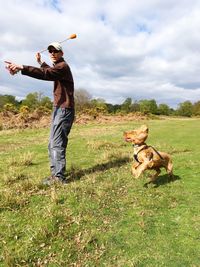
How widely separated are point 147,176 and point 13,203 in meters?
3.09

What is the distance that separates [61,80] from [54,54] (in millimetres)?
517

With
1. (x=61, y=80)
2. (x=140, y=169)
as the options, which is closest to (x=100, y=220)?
(x=140, y=169)

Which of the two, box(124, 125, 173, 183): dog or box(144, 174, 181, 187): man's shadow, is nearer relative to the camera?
box(124, 125, 173, 183): dog

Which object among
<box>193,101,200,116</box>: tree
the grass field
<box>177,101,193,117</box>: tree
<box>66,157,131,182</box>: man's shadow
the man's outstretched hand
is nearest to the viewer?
the grass field

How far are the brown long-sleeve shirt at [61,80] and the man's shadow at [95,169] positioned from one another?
5.03 ft

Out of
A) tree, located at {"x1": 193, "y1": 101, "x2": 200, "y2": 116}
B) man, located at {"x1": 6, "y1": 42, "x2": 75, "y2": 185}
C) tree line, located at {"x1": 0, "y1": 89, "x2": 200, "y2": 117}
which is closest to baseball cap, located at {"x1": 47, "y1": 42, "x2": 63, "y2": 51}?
man, located at {"x1": 6, "y1": 42, "x2": 75, "y2": 185}

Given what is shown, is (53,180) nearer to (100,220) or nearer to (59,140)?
(59,140)

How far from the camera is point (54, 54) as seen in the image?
6.75 meters

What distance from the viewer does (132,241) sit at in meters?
4.79

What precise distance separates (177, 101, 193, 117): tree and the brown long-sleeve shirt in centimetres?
5824

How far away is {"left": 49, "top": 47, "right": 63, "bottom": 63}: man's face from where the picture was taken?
22.0ft

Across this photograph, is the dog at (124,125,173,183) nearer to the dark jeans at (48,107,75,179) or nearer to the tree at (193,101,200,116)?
the dark jeans at (48,107,75,179)

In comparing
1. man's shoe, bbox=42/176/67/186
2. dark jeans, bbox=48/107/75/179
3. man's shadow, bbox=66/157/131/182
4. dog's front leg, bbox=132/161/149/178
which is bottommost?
man's shadow, bbox=66/157/131/182

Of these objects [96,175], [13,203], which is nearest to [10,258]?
[13,203]
